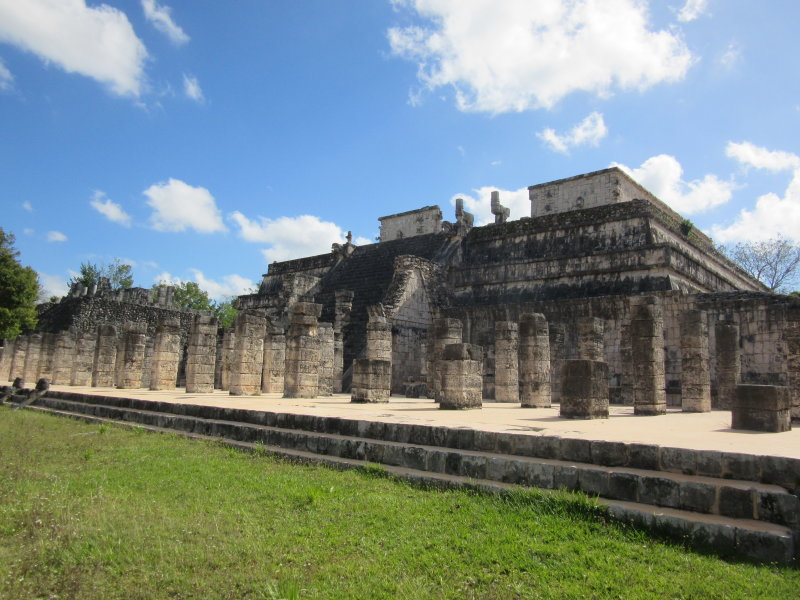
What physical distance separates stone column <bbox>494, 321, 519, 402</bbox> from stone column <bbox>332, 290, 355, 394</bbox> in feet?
20.4

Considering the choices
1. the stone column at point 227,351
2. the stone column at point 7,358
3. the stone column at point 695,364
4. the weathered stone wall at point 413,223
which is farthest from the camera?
the weathered stone wall at point 413,223

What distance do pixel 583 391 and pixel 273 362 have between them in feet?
35.1

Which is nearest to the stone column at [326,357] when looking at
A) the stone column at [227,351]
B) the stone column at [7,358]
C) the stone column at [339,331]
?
the stone column at [339,331]

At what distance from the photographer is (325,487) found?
5809 mm

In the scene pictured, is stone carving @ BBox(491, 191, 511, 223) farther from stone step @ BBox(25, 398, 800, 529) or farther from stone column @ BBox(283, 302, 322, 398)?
stone step @ BBox(25, 398, 800, 529)

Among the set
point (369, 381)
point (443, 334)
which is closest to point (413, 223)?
point (443, 334)

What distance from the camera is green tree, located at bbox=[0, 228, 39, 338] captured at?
1075 inches

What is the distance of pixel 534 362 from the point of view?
44.8 feet

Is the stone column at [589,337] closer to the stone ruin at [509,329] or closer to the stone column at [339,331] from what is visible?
the stone ruin at [509,329]

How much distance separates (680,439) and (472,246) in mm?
19020

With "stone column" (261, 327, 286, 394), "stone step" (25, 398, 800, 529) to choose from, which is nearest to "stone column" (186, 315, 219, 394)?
"stone column" (261, 327, 286, 394)

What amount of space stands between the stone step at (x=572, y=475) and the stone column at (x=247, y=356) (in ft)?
24.7

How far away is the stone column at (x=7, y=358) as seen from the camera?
26.6m

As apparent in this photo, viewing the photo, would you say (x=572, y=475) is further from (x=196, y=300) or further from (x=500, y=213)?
(x=196, y=300)
